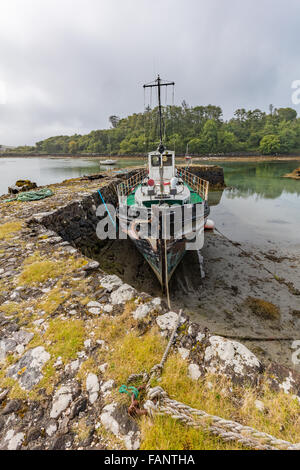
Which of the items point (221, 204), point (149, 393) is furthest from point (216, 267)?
point (221, 204)

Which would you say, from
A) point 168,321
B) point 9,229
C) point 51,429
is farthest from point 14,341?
point 9,229

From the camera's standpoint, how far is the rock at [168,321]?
3290 mm

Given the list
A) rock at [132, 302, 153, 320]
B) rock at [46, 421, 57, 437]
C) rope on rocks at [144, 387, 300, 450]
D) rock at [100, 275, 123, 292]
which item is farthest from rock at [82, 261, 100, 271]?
rope on rocks at [144, 387, 300, 450]

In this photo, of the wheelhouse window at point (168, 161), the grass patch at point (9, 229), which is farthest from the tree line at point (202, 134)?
the grass patch at point (9, 229)

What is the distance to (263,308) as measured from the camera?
7.88 meters

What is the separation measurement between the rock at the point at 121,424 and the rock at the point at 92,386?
201mm

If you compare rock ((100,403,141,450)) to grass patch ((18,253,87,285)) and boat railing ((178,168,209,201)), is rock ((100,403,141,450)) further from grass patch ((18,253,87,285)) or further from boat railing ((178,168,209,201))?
boat railing ((178,168,209,201))

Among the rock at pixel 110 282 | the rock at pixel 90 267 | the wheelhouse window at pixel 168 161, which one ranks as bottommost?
the rock at pixel 110 282

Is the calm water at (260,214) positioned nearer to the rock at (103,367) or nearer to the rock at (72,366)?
the rock at (103,367)

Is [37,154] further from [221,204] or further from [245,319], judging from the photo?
[245,319]

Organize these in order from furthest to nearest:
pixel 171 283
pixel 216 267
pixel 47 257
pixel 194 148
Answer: pixel 194 148
pixel 216 267
pixel 171 283
pixel 47 257

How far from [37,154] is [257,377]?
502 feet

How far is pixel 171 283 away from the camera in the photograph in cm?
941

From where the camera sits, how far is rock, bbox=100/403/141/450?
1997mm
